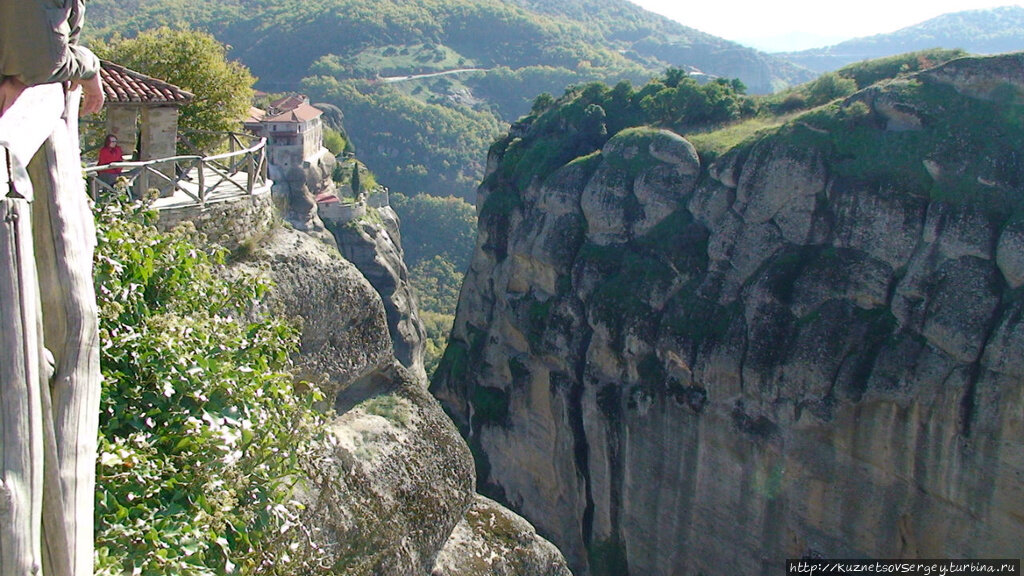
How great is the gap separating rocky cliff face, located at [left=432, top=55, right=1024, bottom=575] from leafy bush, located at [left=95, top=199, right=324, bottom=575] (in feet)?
61.4

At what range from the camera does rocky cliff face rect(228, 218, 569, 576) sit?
961 centimetres

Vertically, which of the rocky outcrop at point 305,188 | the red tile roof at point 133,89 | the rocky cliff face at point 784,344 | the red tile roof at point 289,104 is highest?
the red tile roof at point 133,89

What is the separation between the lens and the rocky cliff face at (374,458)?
961 cm

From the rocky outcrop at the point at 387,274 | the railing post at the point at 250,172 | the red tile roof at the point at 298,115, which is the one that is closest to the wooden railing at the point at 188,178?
the railing post at the point at 250,172

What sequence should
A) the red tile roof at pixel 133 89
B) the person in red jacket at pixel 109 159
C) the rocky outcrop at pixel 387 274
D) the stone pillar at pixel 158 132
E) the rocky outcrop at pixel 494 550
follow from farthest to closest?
the rocky outcrop at pixel 387 274, the stone pillar at pixel 158 132, the red tile roof at pixel 133 89, the rocky outcrop at pixel 494 550, the person in red jacket at pixel 109 159

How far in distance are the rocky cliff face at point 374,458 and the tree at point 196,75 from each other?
302 inches

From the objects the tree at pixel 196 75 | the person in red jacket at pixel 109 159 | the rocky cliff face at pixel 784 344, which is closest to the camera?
the person in red jacket at pixel 109 159

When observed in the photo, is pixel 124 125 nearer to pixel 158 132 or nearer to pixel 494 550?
pixel 158 132

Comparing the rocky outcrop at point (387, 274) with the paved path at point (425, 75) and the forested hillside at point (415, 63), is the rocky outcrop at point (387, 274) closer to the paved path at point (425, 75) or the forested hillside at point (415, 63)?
the forested hillside at point (415, 63)

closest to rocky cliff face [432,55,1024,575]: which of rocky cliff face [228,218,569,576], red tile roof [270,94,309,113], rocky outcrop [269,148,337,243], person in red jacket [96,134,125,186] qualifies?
rocky cliff face [228,218,569,576]

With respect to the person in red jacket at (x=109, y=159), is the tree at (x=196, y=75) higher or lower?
lower

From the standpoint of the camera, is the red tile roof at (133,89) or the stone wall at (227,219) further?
the red tile roof at (133,89)

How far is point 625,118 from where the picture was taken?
36.8m

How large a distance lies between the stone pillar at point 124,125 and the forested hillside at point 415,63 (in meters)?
94.0
